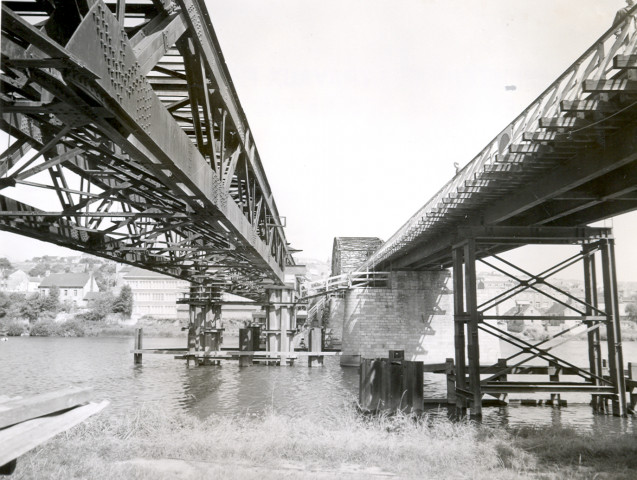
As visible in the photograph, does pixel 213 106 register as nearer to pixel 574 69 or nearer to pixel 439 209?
pixel 574 69

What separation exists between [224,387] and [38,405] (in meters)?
19.6

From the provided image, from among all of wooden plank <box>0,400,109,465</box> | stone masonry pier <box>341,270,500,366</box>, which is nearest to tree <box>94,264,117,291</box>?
stone masonry pier <box>341,270,500,366</box>

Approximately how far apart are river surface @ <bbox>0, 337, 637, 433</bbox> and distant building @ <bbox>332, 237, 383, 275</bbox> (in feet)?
30.0

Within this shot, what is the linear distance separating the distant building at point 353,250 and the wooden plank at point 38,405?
1526 inches

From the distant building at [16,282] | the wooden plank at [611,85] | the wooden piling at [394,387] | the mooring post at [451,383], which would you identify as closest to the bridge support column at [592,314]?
the mooring post at [451,383]

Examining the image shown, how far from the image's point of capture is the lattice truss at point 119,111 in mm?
4152

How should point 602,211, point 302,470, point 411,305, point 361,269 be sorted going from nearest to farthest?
point 302,470, point 602,211, point 411,305, point 361,269

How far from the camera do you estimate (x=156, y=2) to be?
210 inches

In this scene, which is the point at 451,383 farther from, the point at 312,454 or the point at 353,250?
the point at 353,250

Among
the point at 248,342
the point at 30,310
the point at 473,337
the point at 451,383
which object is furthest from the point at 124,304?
the point at 473,337

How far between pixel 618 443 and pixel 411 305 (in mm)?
21625

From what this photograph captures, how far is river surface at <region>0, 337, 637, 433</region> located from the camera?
16.1m

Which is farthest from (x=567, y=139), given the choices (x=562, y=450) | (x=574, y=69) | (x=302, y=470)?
(x=302, y=470)

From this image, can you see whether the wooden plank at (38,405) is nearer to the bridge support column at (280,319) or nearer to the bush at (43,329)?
the bridge support column at (280,319)
